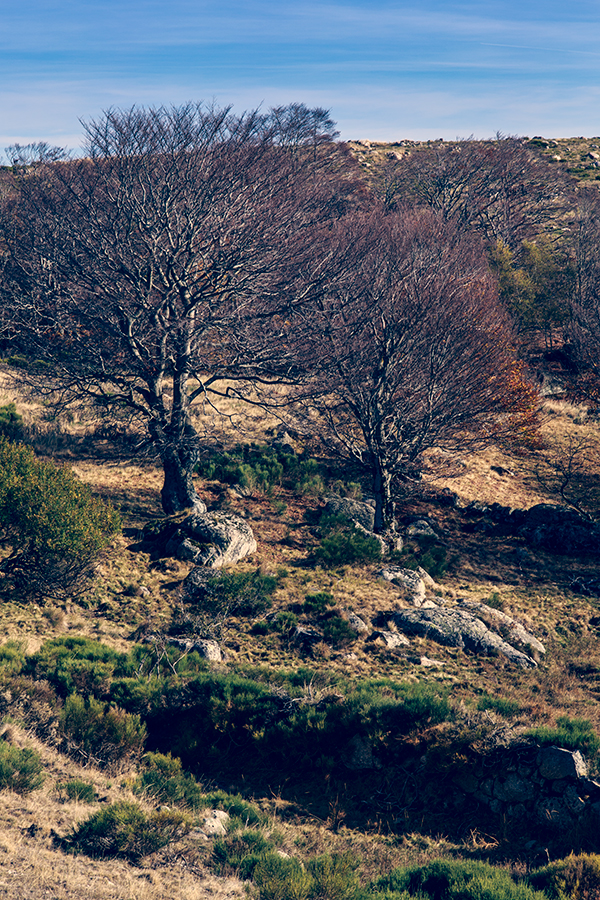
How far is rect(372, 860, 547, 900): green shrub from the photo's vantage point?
784 centimetres

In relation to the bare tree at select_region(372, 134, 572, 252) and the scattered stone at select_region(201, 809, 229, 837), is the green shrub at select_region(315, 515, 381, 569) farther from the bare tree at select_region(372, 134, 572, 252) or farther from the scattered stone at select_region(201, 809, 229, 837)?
the bare tree at select_region(372, 134, 572, 252)

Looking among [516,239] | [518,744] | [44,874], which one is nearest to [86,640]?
[44,874]

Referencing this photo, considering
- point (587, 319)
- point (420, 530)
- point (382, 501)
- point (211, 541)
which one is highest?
point (587, 319)

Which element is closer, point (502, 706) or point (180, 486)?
point (502, 706)

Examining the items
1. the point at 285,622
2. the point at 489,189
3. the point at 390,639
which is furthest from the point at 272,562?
the point at 489,189

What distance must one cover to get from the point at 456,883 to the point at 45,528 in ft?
37.7

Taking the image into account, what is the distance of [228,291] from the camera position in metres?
A: 20.0

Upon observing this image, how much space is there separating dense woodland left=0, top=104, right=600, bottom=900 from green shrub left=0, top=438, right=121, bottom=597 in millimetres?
88

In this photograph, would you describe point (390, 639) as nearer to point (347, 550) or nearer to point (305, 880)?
point (347, 550)

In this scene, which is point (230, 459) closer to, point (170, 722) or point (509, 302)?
point (170, 722)

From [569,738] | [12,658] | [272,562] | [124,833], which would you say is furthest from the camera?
[272,562]

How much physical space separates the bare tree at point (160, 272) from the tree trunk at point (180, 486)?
0.12 feet

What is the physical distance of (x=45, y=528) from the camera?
15.5m

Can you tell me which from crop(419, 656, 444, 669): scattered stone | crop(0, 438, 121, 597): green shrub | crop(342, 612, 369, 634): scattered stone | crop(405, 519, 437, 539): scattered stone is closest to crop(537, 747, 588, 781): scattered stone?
crop(419, 656, 444, 669): scattered stone
